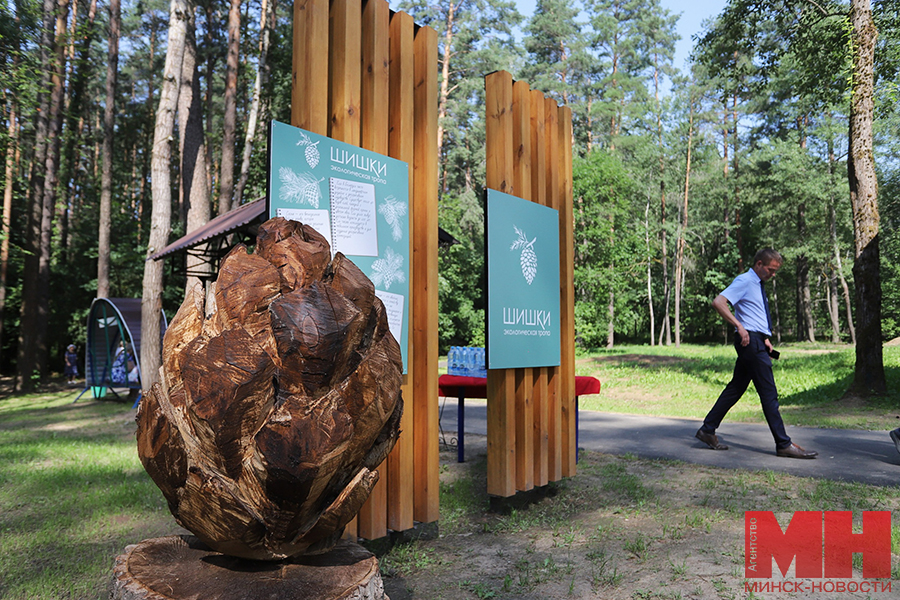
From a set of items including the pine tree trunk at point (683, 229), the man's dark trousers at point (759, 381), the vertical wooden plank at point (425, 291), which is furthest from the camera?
the pine tree trunk at point (683, 229)

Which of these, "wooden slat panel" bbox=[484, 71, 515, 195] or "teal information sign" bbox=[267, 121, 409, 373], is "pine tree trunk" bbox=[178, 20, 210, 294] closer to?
"wooden slat panel" bbox=[484, 71, 515, 195]

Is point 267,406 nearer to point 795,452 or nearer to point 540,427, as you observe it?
point 540,427

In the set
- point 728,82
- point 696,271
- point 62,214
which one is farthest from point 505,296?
point 696,271

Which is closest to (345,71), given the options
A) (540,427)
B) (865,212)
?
(540,427)

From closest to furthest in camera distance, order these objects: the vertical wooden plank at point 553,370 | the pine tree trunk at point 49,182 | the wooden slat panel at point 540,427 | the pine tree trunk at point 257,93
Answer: the wooden slat panel at point 540,427
the vertical wooden plank at point 553,370
the pine tree trunk at point 257,93
the pine tree trunk at point 49,182

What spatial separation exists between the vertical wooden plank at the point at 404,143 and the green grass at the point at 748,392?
723 centimetres

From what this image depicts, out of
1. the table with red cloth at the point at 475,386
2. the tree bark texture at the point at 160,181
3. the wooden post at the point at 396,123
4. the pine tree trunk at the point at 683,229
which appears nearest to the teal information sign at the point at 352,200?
the wooden post at the point at 396,123

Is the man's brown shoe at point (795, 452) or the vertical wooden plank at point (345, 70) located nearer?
the vertical wooden plank at point (345, 70)

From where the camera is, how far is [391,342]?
190cm

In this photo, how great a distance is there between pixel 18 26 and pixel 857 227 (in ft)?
52.6

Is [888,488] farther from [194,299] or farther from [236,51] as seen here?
[236,51]

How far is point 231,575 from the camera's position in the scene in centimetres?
174

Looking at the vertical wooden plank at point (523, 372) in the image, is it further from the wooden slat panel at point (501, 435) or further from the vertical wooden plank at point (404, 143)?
the vertical wooden plank at point (404, 143)

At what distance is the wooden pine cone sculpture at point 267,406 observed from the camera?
1.54 meters
